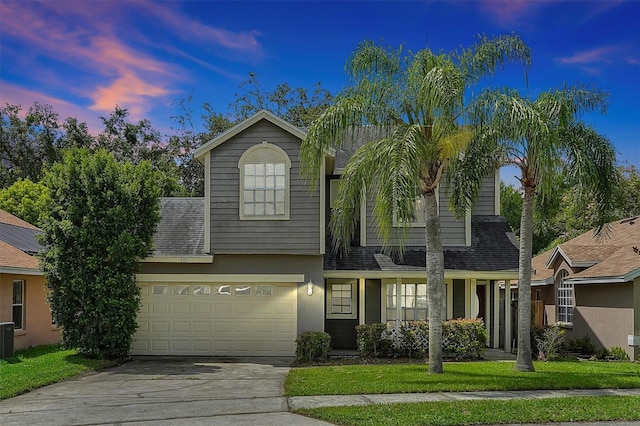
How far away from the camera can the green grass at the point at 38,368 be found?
1140 cm

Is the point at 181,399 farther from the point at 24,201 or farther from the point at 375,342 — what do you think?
the point at 24,201

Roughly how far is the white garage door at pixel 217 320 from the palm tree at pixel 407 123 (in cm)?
503

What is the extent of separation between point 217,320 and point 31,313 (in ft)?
18.9

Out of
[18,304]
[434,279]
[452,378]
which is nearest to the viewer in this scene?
[452,378]

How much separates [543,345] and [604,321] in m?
3.18

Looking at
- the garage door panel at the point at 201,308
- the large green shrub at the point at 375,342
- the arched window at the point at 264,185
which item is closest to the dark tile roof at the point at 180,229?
the garage door panel at the point at 201,308

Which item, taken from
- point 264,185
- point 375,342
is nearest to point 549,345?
point 375,342

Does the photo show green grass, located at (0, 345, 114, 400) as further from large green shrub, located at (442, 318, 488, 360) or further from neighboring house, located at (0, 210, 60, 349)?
large green shrub, located at (442, 318, 488, 360)

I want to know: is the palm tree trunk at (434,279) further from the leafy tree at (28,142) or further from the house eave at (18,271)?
the leafy tree at (28,142)

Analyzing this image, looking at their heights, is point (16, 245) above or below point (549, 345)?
above

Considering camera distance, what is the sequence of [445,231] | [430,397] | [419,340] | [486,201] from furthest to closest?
[486,201]
[445,231]
[419,340]
[430,397]

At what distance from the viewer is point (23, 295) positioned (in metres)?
17.4

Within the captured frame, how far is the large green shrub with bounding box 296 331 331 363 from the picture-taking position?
606 inches

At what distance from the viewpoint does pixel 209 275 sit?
1664cm
